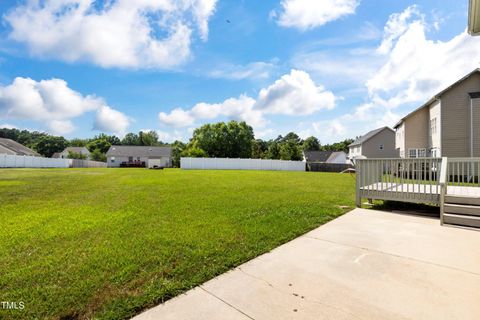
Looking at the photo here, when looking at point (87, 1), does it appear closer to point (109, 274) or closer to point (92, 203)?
point (92, 203)

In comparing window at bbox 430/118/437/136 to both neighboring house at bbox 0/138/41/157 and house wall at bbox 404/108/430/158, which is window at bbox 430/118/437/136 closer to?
house wall at bbox 404/108/430/158

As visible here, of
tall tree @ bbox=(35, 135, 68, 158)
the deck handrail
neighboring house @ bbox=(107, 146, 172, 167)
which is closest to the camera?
the deck handrail

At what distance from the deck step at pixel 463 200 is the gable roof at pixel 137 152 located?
5051cm

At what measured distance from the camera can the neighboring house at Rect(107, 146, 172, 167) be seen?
162 ft

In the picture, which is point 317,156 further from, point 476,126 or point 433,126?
point 476,126

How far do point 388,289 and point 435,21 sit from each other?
29.7 ft

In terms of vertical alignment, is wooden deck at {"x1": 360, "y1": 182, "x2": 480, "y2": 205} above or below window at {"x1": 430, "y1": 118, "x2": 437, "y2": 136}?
below

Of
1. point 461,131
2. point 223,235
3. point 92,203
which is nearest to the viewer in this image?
point 223,235

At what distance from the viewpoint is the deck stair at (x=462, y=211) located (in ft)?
16.5

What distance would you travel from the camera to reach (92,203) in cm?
702

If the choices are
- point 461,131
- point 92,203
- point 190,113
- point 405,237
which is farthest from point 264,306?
point 190,113

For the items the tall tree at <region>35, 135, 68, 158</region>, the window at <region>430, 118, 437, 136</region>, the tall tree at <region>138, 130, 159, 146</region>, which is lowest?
the window at <region>430, 118, 437, 136</region>

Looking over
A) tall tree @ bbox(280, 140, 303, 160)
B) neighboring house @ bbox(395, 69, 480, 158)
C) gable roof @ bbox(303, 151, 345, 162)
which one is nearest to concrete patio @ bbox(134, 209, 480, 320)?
neighboring house @ bbox(395, 69, 480, 158)

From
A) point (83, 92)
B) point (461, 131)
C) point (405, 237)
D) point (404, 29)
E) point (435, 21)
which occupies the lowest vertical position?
point (405, 237)
